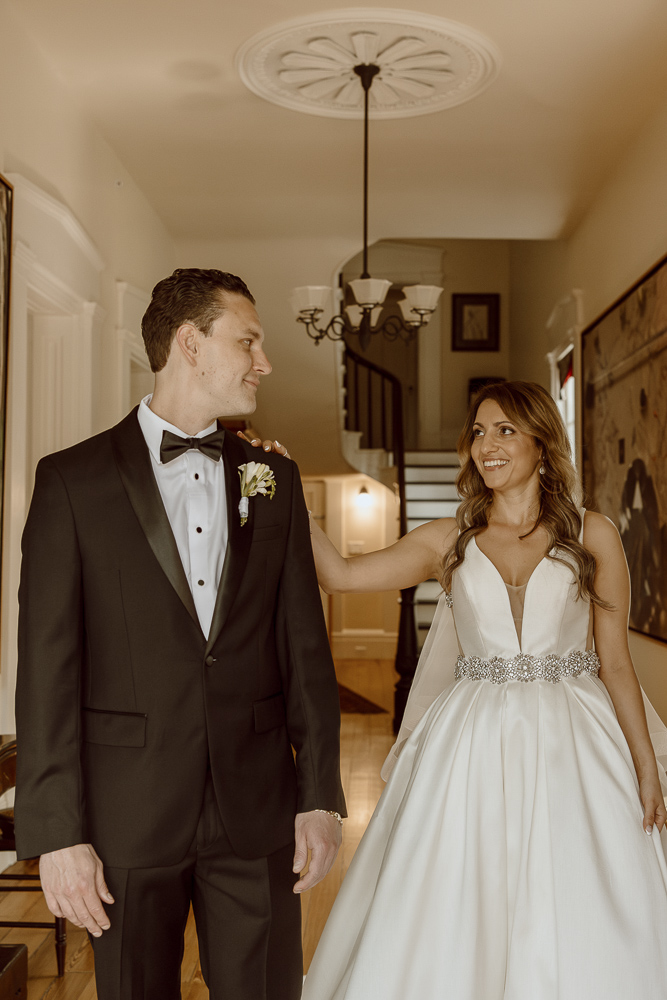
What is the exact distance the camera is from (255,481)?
67.1 inches

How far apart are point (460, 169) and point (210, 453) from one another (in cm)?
469

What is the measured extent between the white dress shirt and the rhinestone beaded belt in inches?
37.3

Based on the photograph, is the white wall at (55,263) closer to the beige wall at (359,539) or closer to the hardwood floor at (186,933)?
the hardwood floor at (186,933)

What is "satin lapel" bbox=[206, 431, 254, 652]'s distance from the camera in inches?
62.3

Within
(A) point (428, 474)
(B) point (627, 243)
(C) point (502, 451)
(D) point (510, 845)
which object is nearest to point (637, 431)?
(B) point (627, 243)

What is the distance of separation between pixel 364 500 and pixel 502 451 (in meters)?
10.8

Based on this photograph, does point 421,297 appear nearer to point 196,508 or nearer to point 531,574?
point 531,574

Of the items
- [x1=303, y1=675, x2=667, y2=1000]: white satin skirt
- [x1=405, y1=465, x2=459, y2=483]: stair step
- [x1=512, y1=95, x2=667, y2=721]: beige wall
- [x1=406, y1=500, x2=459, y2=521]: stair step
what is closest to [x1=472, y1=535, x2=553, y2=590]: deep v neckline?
[x1=303, y1=675, x2=667, y2=1000]: white satin skirt

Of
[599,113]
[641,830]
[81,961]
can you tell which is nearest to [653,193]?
[599,113]

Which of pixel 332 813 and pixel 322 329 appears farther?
pixel 322 329

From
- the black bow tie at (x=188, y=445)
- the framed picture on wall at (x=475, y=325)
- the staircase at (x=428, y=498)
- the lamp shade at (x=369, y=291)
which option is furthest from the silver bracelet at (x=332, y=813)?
the framed picture on wall at (x=475, y=325)

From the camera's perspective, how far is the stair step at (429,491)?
903 cm

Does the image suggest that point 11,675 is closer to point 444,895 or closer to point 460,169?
point 444,895

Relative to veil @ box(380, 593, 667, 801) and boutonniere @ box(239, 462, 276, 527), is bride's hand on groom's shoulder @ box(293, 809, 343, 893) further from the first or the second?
veil @ box(380, 593, 667, 801)
